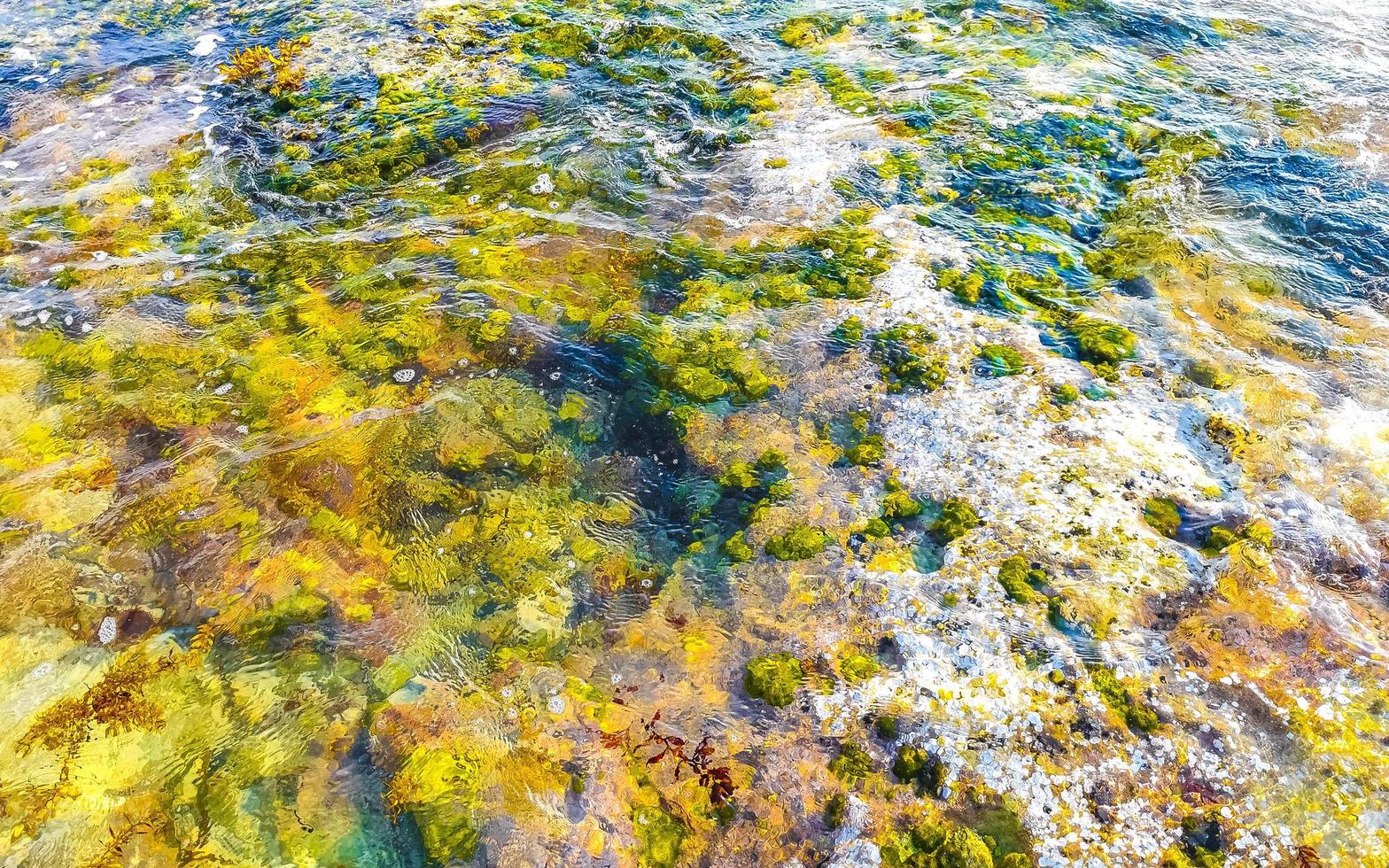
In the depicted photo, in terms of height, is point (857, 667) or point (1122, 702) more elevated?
point (1122, 702)

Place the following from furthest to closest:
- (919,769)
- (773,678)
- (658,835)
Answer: (773,678), (919,769), (658,835)

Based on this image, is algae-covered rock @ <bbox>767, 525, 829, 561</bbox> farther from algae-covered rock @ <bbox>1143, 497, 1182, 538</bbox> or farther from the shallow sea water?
algae-covered rock @ <bbox>1143, 497, 1182, 538</bbox>

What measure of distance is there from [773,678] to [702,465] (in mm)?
2339

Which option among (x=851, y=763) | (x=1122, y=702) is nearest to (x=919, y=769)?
(x=851, y=763)

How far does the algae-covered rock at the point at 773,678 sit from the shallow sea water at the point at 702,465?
0.03 metres

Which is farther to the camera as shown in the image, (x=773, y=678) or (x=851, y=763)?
(x=773, y=678)

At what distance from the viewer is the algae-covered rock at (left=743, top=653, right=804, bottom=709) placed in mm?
5625

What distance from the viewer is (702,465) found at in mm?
7223

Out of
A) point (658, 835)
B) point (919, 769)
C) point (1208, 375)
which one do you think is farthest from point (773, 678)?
point (1208, 375)

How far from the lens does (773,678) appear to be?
5.70 metres

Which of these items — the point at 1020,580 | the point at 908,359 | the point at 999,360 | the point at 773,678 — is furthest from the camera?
the point at 908,359

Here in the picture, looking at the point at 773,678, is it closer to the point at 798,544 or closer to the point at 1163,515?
the point at 798,544

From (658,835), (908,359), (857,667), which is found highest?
(908,359)

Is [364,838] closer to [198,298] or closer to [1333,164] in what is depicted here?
[198,298]
